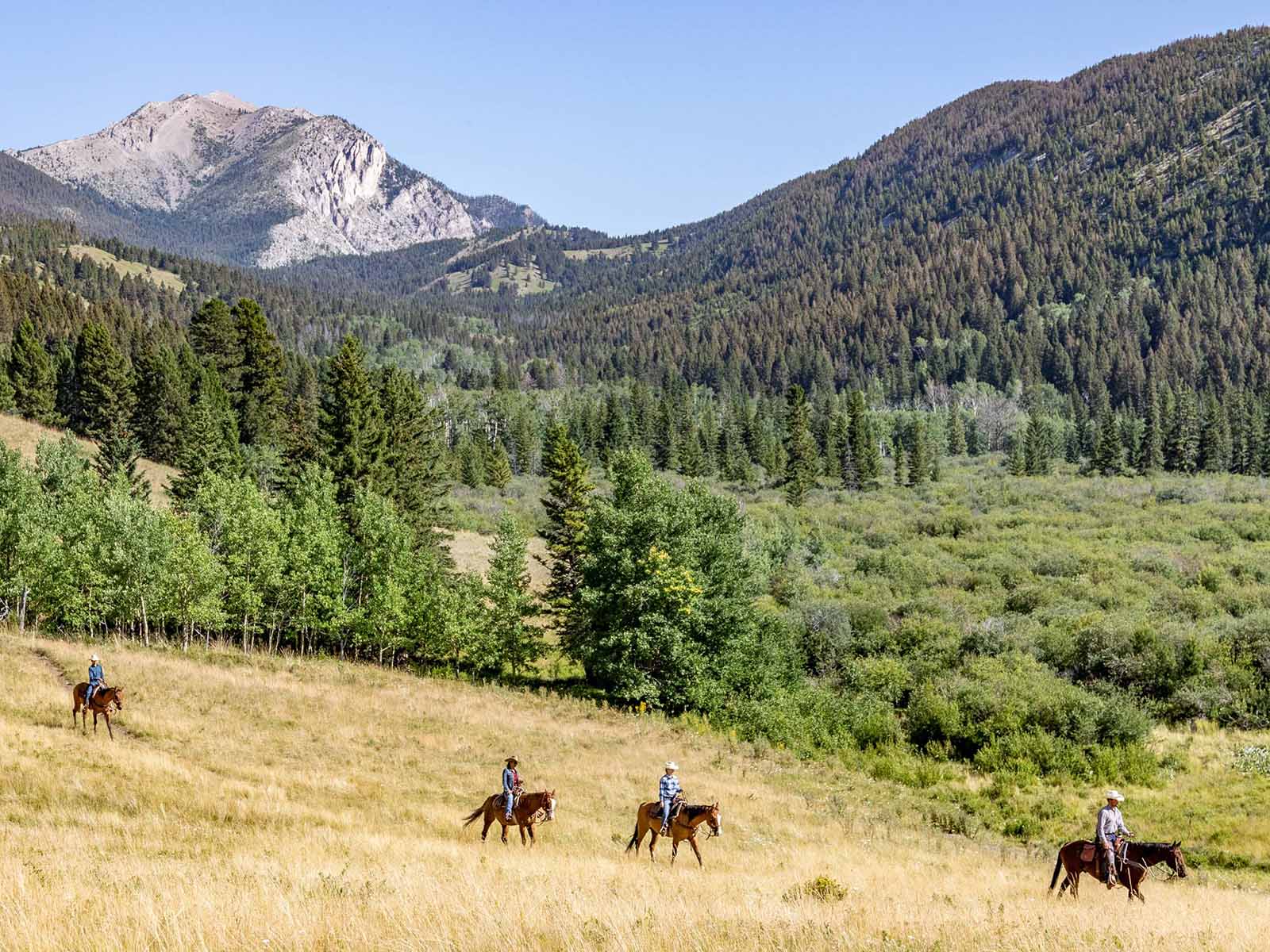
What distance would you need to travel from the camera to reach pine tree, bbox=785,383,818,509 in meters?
101

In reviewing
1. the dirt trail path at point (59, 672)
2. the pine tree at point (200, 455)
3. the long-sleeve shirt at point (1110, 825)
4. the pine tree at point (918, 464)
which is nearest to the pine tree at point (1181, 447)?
the pine tree at point (918, 464)

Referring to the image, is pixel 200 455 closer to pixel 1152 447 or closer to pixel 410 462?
pixel 410 462

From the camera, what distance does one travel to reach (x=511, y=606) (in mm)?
45875

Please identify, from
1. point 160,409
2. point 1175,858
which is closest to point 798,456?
point 160,409

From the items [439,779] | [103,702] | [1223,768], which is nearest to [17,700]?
[103,702]

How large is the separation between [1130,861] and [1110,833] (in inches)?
→ 20.9

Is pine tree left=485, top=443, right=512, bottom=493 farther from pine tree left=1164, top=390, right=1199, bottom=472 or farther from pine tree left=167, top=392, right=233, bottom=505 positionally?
pine tree left=1164, top=390, right=1199, bottom=472

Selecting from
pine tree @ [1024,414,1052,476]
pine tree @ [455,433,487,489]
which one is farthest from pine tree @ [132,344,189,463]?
pine tree @ [1024,414,1052,476]

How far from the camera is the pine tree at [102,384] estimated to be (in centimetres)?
7756

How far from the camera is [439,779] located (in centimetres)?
2389

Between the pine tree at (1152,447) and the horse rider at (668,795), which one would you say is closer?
the horse rider at (668,795)

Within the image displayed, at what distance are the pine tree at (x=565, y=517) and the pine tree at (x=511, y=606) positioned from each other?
5.33ft

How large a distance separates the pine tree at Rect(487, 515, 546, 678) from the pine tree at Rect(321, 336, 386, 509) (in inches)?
477

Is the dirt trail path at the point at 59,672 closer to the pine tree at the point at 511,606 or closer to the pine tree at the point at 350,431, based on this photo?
the pine tree at the point at 511,606
